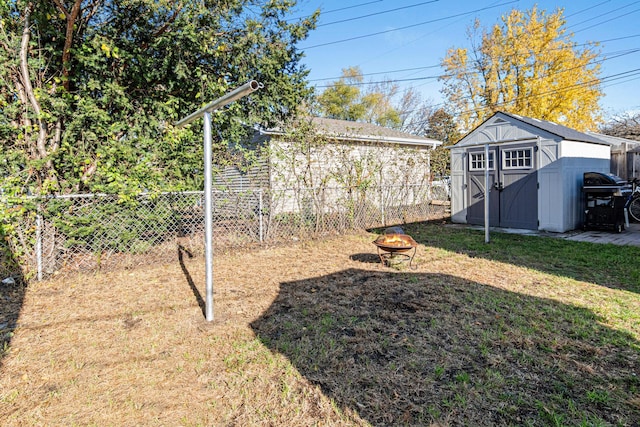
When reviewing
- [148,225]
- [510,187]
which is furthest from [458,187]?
[148,225]

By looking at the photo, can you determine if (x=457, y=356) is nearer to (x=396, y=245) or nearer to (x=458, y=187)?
(x=396, y=245)

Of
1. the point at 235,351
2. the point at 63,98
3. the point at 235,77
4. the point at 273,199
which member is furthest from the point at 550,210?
the point at 63,98

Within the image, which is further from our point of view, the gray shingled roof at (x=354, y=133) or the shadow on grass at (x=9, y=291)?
the gray shingled roof at (x=354, y=133)

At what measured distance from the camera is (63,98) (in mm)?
4559

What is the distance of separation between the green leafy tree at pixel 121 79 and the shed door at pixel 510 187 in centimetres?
537

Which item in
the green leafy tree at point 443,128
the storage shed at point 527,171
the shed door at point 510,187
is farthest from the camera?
the green leafy tree at point 443,128

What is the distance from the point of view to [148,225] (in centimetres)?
506

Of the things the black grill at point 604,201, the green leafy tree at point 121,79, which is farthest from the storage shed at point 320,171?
the black grill at point 604,201

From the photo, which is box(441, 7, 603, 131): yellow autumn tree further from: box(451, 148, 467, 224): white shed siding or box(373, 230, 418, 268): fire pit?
box(373, 230, 418, 268): fire pit

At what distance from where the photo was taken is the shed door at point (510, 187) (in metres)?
7.84

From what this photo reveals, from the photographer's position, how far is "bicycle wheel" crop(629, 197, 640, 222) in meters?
8.87

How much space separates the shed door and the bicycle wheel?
329 cm

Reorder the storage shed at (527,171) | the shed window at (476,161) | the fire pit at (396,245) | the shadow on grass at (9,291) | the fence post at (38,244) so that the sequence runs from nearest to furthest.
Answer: the shadow on grass at (9,291) < the fence post at (38,244) < the fire pit at (396,245) < the storage shed at (527,171) < the shed window at (476,161)

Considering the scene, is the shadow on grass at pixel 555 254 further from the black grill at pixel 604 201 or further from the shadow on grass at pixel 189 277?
the shadow on grass at pixel 189 277
